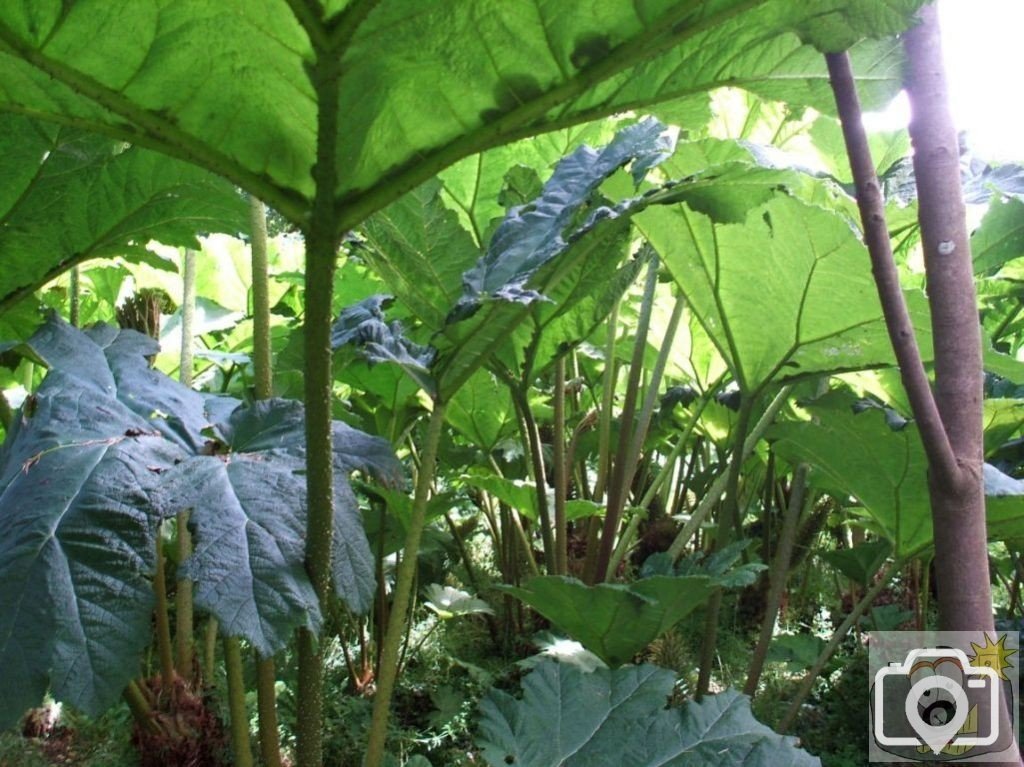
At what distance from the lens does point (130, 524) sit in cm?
72

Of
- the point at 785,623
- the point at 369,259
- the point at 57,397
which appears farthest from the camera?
the point at 785,623

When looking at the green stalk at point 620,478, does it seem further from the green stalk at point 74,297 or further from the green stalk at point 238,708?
the green stalk at point 74,297

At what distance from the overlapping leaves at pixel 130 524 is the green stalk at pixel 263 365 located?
0.07 metres

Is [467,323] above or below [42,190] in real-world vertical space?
below

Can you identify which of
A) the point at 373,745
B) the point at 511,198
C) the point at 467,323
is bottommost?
the point at 373,745

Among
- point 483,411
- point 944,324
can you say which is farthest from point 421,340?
point 944,324

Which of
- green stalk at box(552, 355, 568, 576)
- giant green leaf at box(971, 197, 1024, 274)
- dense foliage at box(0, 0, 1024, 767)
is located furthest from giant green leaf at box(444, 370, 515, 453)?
giant green leaf at box(971, 197, 1024, 274)

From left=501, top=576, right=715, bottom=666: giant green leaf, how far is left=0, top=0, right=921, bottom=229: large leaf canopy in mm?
583

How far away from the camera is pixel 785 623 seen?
6.61ft

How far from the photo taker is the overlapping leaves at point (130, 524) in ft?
2.14

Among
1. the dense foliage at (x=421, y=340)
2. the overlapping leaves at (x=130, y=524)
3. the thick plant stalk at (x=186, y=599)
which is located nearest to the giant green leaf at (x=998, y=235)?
the dense foliage at (x=421, y=340)

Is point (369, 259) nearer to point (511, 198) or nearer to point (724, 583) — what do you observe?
point (511, 198)

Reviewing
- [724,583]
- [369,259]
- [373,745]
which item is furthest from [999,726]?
[369,259]

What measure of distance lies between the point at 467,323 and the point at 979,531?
1.78ft
